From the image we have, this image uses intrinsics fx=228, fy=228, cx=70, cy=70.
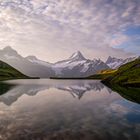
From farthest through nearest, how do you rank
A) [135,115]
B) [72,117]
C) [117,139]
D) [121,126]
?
[135,115] → [72,117] → [121,126] → [117,139]

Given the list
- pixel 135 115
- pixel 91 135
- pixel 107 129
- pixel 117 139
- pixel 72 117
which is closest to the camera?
pixel 117 139

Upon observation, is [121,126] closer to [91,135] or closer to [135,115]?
[91,135]

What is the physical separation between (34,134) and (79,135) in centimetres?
538

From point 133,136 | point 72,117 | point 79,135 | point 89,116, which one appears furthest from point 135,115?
point 79,135

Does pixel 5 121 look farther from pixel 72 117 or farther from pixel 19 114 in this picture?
pixel 72 117

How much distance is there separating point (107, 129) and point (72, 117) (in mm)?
9862

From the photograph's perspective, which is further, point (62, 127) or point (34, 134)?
point (62, 127)

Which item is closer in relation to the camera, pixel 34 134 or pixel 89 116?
pixel 34 134

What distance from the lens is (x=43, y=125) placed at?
1276 inches

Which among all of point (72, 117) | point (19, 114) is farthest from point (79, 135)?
point (19, 114)

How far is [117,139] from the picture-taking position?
84.9 ft

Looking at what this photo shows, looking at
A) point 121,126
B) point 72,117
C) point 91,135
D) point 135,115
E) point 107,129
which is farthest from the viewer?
point 135,115

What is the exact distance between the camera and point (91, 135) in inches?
1087

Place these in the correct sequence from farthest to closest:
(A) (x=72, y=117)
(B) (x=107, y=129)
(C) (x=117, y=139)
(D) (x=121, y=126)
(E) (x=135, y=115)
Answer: (E) (x=135, y=115)
(A) (x=72, y=117)
(D) (x=121, y=126)
(B) (x=107, y=129)
(C) (x=117, y=139)
